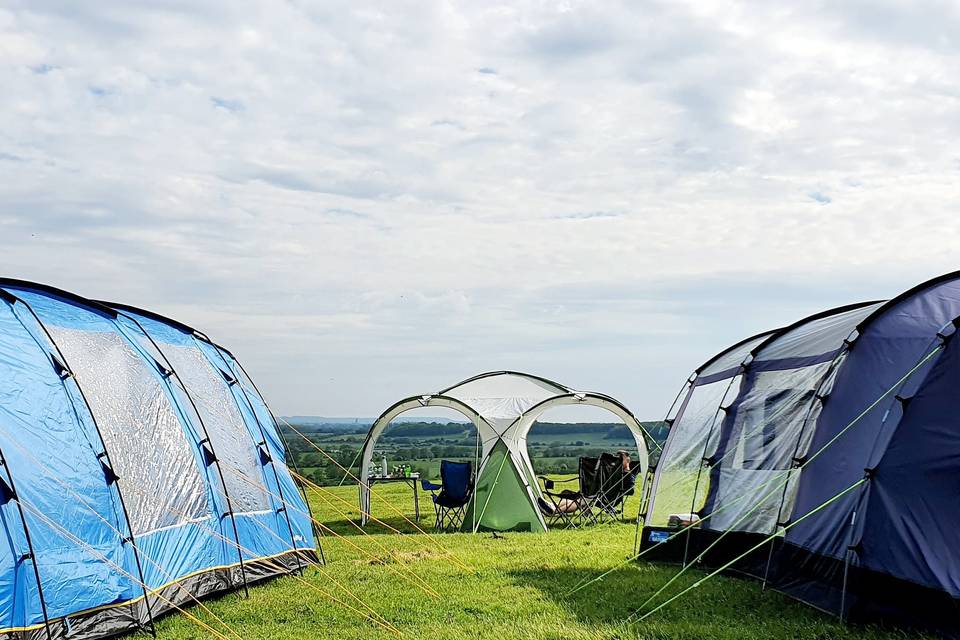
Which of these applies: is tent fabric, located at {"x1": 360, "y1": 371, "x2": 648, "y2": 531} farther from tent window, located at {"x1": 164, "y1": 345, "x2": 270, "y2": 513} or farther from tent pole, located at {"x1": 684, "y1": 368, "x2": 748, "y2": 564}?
tent window, located at {"x1": 164, "y1": 345, "x2": 270, "y2": 513}

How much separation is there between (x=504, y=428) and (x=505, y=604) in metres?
5.70

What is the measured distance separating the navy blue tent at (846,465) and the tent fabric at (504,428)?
161 inches

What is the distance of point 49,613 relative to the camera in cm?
561

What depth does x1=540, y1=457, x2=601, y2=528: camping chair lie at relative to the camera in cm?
1364

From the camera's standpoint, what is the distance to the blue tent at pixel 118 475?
573cm

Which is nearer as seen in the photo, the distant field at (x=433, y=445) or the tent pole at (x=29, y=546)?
the tent pole at (x=29, y=546)

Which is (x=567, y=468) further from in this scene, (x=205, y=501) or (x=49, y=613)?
(x=49, y=613)

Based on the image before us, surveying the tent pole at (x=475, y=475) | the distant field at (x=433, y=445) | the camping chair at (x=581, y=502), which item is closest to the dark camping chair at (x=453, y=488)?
the tent pole at (x=475, y=475)

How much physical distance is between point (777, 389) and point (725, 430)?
80 centimetres

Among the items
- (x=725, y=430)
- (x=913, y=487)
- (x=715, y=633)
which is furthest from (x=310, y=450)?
(x=913, y=487)

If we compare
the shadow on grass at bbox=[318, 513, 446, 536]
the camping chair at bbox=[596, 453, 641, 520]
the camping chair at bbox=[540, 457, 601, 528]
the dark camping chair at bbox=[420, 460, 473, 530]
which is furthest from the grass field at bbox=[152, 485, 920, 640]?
the camping chair at bbox=[596, 453, 641, 520]

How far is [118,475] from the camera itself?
656cm

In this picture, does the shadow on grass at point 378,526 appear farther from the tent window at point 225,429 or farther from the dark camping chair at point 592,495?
the tent window at point 225,429

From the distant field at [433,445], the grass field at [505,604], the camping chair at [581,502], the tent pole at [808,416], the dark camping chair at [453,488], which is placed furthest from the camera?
the distant field at [433,445]
